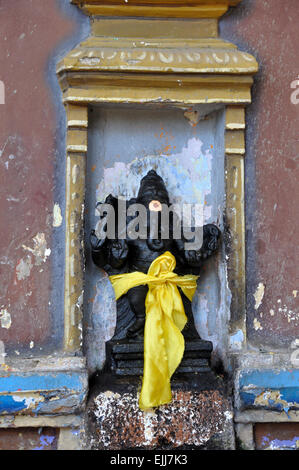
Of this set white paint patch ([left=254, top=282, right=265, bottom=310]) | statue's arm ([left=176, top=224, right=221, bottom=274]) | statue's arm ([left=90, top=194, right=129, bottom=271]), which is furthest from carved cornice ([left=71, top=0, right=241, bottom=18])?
white paint patch ([left=254, top=282, right=265, bottom=310])

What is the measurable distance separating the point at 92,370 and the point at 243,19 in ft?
6.57

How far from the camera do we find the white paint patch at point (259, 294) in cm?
307

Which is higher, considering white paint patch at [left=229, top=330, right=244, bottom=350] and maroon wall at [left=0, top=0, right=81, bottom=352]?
maroon wall at [left=0, top=0, right=81, bottom=352]

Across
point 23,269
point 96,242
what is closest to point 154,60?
point 96,242

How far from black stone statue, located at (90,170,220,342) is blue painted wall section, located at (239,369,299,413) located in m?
0.36

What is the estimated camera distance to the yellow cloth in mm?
2859

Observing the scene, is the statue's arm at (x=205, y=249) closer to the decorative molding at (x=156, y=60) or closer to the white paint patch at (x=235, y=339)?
the white paint patch at (x=235, y=339)

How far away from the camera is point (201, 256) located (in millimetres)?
3098

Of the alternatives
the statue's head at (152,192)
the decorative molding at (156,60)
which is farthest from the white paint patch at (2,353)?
the decorative molding at (156,60)

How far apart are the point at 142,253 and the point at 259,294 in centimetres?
64

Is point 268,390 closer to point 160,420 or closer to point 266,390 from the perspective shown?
point 266,390

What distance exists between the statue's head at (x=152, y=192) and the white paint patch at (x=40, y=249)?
538mm

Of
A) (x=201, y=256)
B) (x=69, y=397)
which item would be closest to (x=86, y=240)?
(x=201, y=256)

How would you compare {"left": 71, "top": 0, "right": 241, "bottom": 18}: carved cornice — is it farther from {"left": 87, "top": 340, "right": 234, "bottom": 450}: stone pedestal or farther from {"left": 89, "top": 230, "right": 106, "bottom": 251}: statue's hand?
{"left": 87, "top": 340, "right": 234, "bottom": 450}: stone pedestal
